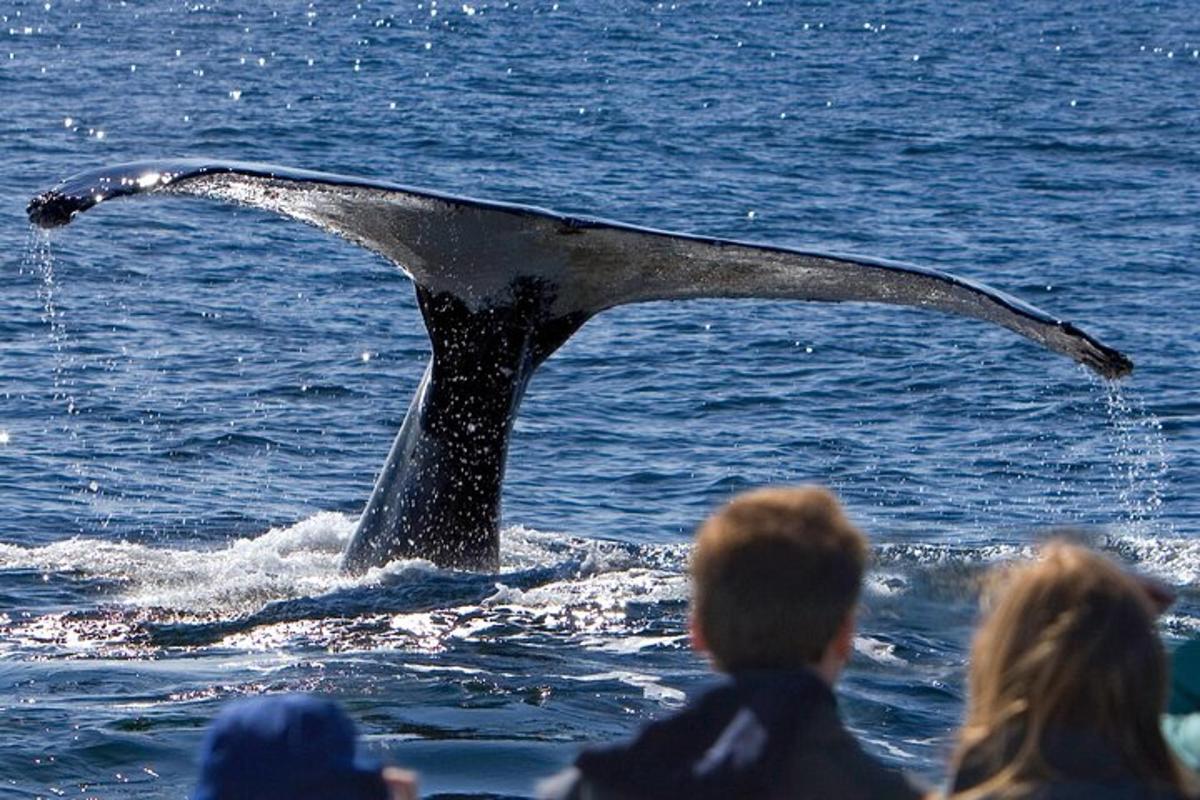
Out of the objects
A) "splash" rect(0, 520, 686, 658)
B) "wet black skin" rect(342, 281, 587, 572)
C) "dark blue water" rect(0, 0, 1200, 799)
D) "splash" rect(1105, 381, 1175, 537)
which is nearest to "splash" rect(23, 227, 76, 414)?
"dark blue water" rect(0, 0, 1200, 799)

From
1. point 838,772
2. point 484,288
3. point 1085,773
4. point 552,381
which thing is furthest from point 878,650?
point 552,381

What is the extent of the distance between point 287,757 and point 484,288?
498 centimetres

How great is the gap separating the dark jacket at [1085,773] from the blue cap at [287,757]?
842 millimetres

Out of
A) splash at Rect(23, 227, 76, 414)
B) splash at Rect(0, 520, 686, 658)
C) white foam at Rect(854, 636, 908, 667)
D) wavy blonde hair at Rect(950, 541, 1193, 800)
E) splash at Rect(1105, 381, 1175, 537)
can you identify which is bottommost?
white foam at Rect(854, 636, 908, 667)

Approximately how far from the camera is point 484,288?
782cm

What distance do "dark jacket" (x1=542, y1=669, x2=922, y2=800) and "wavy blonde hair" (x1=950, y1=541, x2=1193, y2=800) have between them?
0.49 ft

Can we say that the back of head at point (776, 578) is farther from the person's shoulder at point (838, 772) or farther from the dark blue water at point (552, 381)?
the dark blue water at point (552, 381)

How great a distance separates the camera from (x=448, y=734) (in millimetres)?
6258

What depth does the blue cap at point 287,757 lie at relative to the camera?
9.56ft

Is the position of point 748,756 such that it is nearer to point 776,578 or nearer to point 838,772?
point 838,772

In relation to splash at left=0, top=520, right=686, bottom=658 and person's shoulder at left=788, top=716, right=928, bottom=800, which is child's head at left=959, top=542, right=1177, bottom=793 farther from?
splash at left=0, top=520, right=686, bottom=658

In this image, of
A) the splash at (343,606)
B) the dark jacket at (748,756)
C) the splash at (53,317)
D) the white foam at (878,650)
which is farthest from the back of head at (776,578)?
the splash at (53,317)

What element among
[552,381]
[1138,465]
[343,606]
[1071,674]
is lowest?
[343,606]

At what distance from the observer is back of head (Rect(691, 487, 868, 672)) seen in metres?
2.82
